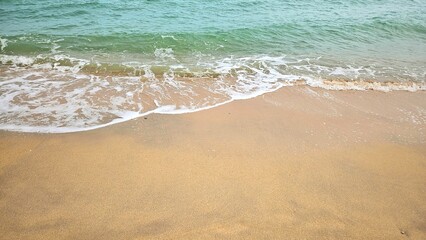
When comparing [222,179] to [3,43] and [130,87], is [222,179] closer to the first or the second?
[130,87]

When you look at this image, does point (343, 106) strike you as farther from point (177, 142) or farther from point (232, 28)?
point (232, 28)

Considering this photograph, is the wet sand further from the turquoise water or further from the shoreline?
the turquoise water

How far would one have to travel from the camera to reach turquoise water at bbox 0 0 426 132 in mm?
4930

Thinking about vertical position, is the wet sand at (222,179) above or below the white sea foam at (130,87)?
below

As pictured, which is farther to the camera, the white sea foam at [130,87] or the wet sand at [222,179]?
the white sea foam at [130,87]

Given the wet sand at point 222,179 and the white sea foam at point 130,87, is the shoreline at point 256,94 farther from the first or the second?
the wet sand at point 222,179

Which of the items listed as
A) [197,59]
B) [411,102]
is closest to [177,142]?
[197,59]

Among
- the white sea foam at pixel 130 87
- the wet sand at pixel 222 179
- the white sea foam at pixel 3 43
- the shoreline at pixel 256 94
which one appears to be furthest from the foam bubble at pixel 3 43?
the wet sand at pixel 222 179

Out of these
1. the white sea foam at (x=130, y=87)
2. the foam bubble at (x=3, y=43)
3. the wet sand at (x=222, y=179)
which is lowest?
the wet sand at (x=222, y=179)

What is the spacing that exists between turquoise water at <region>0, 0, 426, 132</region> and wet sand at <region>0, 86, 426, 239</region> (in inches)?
30.6

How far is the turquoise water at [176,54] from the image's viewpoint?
16.2ft

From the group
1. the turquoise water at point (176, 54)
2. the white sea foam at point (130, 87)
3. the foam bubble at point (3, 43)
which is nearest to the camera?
the white sea foam at point (130, 87)

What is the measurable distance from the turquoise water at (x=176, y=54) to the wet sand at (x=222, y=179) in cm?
78

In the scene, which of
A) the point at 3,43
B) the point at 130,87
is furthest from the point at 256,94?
the point at 3,43
